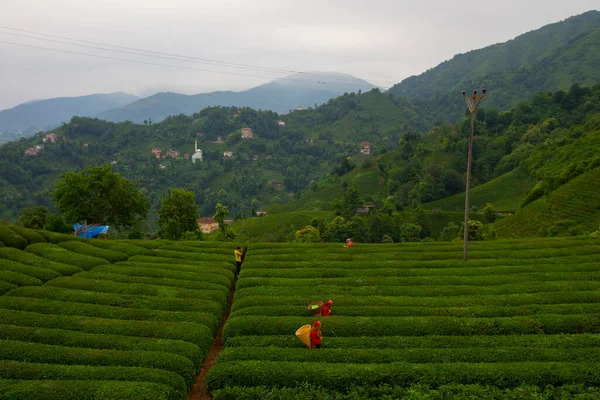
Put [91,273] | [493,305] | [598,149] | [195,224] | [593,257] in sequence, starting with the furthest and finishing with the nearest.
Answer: [598,149] → [195,224] → [593,257] → [91,273] → [493,305]

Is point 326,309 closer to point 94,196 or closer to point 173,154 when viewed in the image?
point 94,196

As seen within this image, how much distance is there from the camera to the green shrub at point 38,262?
21.5 meters

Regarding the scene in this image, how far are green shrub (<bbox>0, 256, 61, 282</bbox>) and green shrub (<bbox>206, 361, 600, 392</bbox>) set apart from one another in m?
12.8

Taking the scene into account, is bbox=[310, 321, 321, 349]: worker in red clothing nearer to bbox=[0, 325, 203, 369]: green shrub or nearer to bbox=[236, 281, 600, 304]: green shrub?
bbox=[0, 325, 203, 369]: green shrub

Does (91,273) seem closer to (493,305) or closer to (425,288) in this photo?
(425,288)

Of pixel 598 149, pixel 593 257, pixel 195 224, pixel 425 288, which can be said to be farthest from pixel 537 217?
pixel 195 224

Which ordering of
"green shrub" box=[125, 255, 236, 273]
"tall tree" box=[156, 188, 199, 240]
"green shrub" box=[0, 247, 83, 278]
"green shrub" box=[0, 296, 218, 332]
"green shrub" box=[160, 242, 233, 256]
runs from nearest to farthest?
1. "green shrub" box=[0, 296, 218, 332]
2. "green shrub" box=[0, 247, 83, 278]
3. "green shrub" box=[125, 255, 236, 273]
4. "green shrub" box=[160, 242, 233, 256]
5. "tall tree" box=[156, 188, 199, 240]

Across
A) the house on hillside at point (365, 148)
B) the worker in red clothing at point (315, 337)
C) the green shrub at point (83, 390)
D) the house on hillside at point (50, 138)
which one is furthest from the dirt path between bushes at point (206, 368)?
the house on hillside at point (50, 138)

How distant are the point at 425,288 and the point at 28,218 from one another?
1626 inches

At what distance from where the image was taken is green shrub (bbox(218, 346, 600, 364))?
42.2 ft

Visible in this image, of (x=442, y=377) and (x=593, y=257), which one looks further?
(x=593, y=257)

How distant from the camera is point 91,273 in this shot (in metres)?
21.5

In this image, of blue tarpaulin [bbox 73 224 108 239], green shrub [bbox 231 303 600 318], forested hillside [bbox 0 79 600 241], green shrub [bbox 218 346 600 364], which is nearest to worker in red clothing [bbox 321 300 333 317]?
green shrub [bbox 231 303 600 318]

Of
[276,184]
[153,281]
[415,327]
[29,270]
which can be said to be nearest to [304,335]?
[415,327]
